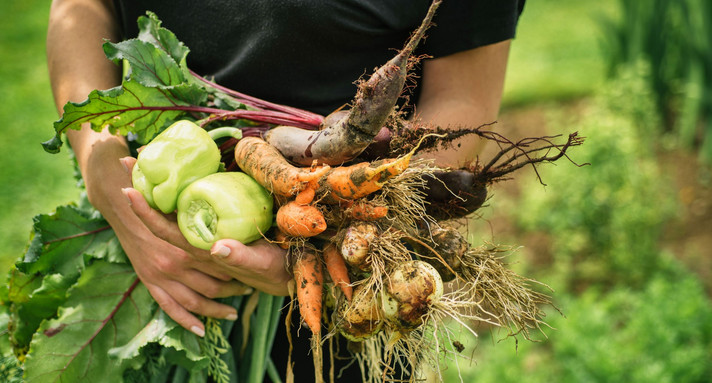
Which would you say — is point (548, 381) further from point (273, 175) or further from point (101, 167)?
point (101, 167)

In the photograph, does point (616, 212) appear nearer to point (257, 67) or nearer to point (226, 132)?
point (257, 67)

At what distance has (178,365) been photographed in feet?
5.23

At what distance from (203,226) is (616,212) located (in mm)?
3018

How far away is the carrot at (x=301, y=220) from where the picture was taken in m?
1.24

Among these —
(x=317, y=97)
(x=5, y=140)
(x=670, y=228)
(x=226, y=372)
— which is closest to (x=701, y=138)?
(x=670, y=228)

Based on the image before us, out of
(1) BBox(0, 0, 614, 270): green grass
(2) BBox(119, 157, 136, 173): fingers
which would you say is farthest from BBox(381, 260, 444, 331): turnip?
(1) BBox(0, 0, 614, 270): green grass

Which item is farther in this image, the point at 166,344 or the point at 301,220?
the point at 166,344

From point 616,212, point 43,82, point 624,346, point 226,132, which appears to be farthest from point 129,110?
point 43,82

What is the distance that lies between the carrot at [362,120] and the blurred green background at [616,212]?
1.92 metres

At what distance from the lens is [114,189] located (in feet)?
4.63

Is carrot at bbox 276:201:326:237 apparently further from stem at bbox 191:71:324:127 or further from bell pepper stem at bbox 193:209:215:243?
stem at bbox 191:71:324:127

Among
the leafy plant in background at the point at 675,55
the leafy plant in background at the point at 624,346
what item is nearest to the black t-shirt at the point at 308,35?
the leafy plant in background at the point at 624,346

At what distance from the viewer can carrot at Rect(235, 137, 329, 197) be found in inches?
49.0

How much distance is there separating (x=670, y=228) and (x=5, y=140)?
206 inches
